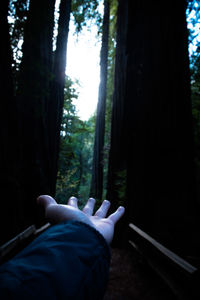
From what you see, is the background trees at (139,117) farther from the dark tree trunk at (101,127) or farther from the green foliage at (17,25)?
the dark tree trunk at (101,127)

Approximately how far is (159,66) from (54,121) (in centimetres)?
325

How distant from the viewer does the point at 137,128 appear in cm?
372

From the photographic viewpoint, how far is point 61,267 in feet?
2.01

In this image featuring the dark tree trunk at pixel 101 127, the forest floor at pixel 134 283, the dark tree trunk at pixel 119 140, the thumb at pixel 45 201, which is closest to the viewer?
the thumb at pixel 45 201

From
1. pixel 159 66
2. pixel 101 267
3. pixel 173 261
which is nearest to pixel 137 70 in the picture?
pixel 159 66

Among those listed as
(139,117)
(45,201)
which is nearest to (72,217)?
(45,201)

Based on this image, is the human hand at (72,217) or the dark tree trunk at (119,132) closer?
the human hand at (72,217)

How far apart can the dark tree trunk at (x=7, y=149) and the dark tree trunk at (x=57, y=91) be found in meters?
1.57

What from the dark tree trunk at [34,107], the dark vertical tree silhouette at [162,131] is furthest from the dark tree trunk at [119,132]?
the dark tree trunk at [34,107]

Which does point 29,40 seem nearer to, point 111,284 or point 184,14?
point 184,14

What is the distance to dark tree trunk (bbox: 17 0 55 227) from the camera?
3.54 meters

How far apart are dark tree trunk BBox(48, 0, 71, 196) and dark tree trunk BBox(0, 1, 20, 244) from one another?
1.57 metres

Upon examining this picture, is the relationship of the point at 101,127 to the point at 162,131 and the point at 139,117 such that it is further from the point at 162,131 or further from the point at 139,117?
the point at 162,131

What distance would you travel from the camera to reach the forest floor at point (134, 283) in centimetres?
258
